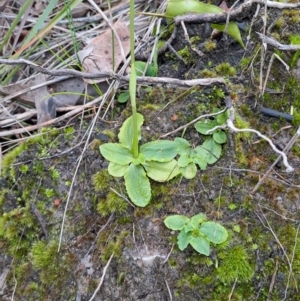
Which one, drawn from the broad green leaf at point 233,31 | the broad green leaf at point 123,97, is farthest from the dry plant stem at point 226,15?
the broad green leaf at point 123,97

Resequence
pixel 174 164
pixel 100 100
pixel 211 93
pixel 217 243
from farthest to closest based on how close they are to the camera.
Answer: pixel 100 100, pixel 211 93, pixel 174 164, pixel 217 243

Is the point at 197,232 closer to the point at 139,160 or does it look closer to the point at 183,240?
the point at 183,240

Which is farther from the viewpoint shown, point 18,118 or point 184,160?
point 18,118

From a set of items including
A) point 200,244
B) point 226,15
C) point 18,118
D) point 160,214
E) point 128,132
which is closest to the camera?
point 200,244

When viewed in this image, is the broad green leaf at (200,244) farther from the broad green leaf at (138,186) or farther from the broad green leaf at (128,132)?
the broad green leaf at (128,132)

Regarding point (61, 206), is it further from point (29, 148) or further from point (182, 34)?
point (182, 34)


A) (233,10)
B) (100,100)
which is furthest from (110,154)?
(233,10)

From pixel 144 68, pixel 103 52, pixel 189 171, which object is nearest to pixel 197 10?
pixel 144 68
